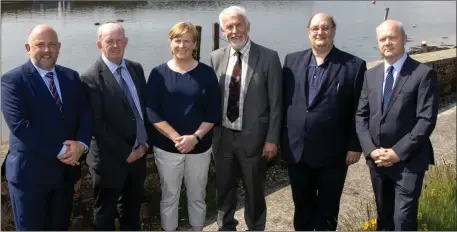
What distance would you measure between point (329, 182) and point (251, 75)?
1.06 m

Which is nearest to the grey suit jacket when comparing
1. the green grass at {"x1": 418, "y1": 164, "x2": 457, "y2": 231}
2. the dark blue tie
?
the dark blue tie

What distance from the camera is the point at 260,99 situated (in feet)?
11.9

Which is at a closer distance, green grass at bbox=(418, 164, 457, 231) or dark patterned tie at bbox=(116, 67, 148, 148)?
dark patterned tie at bbox=(116, 67, 148, 148)

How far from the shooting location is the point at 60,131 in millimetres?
3127

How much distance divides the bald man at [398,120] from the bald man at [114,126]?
1.70 meters

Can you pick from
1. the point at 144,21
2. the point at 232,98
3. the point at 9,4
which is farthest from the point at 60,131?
the point at 9,4

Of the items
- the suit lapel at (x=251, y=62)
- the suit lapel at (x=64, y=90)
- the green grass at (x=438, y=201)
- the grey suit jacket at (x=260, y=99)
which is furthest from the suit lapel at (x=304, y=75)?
the suit lapel at (x=64, y=90)

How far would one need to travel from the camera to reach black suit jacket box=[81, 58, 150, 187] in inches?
131

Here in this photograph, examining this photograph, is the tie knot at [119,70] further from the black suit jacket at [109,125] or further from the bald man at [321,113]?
the bald man at [321,113]

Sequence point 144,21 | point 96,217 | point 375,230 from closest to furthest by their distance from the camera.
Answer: point 96,217, point 375,230, point 144,21

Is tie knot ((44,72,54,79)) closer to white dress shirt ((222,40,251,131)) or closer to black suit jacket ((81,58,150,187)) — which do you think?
black suit jacket ((81,58,150,187))

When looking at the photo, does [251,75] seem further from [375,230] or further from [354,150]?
[375,230]

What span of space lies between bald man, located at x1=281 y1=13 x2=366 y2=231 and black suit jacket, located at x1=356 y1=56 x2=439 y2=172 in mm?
148

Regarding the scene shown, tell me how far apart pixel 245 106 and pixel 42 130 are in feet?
4.91
